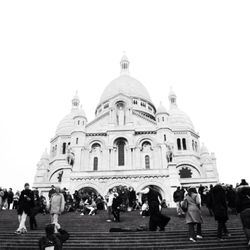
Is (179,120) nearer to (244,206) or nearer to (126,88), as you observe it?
(126,88)

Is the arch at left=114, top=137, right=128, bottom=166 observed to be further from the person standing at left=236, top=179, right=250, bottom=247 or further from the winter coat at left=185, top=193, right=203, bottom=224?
the person standing at left=236, top=179, right=250, bottom=247

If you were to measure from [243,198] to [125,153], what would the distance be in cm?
2901

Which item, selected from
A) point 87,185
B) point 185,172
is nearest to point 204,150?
point 185,172

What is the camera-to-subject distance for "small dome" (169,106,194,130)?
50.9 m

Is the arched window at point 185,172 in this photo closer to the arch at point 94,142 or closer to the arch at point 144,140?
the arch at point 144,140

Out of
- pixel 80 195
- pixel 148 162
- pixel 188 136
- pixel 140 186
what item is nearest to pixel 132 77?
pixel 188 136

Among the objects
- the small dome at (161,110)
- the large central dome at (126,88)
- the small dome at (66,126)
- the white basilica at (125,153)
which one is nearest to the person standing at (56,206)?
the white basilica at (125,153)

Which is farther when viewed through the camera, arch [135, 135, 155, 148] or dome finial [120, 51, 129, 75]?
dome finial [120, 51, 129, 75]

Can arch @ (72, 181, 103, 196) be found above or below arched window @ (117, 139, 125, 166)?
below

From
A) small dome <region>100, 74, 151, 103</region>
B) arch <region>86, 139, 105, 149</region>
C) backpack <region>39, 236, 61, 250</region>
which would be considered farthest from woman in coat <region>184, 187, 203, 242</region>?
small dome <region>100, 74, 151, 103</region>

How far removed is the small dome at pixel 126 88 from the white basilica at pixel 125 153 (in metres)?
2.20

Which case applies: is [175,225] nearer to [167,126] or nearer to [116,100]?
[167,126]

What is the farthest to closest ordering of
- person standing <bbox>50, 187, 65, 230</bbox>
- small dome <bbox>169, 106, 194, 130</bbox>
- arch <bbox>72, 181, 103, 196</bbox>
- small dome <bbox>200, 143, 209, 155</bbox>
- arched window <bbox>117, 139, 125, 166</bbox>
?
small dome <bbox>169, 106, 194, 130</bbox> < small dome <bbox>200, 143, 209, 155</bbox> < arched window <bbox>117, 139, 125, 166</bbox> < arch <bbox>72, 181, 103, 196</bbox> < person standing <bbox>50, 187, 65, 230</bbox>

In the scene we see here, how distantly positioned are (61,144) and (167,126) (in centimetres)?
1976
